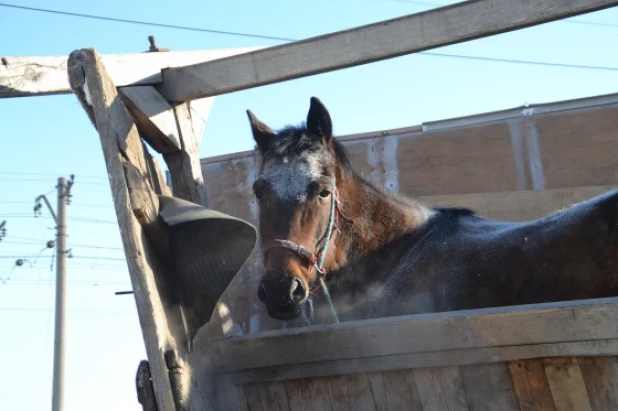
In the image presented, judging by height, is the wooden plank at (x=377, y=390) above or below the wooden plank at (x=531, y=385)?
above

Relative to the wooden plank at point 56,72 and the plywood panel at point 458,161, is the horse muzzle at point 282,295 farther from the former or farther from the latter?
the plywood panel at point 458,161

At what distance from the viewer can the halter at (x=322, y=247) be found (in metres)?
4.39

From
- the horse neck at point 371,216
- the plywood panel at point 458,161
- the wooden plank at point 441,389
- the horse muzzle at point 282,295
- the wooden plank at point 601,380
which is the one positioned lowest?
the wooden plank at point 601,380

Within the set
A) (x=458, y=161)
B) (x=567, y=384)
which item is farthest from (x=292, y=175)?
(x=458, y=161)

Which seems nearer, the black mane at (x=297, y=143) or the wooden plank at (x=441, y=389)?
the wooden plank at (x=441, y=389)

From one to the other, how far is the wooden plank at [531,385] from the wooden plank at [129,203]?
129 cm

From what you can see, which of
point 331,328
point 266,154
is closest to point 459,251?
point 266,154

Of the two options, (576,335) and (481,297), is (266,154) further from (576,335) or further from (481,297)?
(576,335)

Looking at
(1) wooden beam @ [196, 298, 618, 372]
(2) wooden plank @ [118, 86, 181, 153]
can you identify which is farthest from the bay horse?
(1) wooden beam @ [196, 298, 618, 372]

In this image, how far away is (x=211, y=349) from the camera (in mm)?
3350

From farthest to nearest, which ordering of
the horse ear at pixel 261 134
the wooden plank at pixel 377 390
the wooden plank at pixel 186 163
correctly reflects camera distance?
the horse ear at pixel 261 134 < the wooden plank at pixel 186 163 < the wooden plank at pixel 377 390

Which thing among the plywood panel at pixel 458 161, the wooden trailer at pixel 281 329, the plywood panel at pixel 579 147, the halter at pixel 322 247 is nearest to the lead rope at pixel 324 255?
the halter at pixel 322 247

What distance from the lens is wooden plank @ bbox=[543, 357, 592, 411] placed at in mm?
2596

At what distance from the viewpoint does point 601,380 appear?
2557 mm
